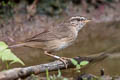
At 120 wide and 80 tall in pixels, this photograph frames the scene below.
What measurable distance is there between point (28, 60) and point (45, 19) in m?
3.59

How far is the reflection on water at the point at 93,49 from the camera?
7289mm

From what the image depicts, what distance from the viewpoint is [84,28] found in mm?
11445

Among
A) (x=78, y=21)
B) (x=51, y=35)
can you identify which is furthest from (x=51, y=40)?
(x=78, y=21)

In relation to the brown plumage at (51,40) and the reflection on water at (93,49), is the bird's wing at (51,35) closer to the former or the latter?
the brown plumage at (51,40)

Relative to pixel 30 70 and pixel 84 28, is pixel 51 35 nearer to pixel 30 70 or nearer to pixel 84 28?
pixel 30 70

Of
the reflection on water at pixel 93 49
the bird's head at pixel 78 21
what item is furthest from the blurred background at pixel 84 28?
the bird's head at pixel 78 21

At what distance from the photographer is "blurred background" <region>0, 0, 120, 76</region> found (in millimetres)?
8141

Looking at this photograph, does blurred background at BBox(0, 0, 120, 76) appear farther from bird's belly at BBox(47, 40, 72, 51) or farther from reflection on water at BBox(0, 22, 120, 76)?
bird's belly at BBox(47, 40, 72, 51)

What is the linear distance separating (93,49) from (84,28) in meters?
2.60

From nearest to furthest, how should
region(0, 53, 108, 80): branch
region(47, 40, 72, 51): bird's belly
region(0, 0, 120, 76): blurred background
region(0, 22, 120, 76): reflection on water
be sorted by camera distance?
region(0, 53, 108, 80): branch → region(47, 40, 72, 51): bird's belly → region(0, 22, 120, 76): reflection on water → region(0, 0, 120, 76): blurred background

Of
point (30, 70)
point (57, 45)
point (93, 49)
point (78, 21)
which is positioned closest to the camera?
point (30, 70)

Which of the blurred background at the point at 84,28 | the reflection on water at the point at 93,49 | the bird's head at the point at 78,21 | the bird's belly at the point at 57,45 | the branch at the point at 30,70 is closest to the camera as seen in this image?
the branch at the point at 30,70

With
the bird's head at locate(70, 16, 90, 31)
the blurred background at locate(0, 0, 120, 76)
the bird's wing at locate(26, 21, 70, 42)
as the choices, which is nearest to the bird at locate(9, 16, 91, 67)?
the bird's wing at locate(26, 21, 70, 42)

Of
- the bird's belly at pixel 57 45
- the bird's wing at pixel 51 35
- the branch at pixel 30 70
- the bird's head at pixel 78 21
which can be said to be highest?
the bird's head at pixel 78 21
